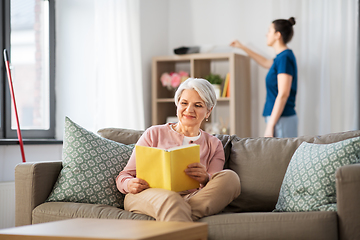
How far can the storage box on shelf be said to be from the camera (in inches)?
157

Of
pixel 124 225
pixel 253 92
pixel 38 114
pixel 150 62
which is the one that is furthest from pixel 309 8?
pixel 124 225

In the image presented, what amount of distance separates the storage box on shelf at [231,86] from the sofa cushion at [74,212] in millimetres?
2125

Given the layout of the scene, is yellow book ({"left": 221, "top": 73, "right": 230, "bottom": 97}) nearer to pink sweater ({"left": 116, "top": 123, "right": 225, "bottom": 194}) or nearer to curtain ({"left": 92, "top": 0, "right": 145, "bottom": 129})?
curtain ({"left": 92, "top": 0, "right": 145, "bottom": 129})

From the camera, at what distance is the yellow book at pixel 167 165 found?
1844mm

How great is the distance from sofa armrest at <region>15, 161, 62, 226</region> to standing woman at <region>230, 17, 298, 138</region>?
195cm

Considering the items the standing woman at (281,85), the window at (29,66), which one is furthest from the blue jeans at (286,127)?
the window at (29,66)

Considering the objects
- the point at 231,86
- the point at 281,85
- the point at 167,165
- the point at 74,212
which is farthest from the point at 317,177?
the point at 231,86

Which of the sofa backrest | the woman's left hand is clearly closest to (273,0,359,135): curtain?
the sofa backrest

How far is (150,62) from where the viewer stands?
14.5ft

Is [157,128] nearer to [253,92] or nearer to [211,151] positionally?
[211,151]

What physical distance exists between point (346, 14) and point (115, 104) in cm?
222

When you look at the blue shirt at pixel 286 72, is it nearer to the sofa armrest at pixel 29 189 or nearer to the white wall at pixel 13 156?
Result: the white wall at pixel 13 156

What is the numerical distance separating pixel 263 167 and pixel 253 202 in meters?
0.19

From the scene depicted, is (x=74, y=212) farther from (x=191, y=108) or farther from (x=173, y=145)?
(x=191, y=108)
